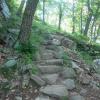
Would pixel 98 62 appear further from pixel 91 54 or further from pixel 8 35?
pixel 8 35

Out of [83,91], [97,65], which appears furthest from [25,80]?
[97,65]

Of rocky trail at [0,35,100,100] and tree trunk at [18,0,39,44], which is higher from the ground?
tree trunk at [18,0,39,44]

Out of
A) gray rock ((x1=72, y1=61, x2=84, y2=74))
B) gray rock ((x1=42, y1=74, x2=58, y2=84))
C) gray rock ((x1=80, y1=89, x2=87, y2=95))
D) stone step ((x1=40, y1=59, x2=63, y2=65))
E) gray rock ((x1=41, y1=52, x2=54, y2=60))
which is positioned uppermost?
gray rock ((x1=41, y1=52, x2=54, y2=60))

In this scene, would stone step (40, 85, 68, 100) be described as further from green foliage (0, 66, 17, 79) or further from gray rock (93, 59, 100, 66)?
gray rock (93, 59, 100, 66)

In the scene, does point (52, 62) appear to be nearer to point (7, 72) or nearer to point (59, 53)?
point (59, 53)

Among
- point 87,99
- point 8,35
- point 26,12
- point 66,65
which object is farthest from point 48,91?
point 8,35

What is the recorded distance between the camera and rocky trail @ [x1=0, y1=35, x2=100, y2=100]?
685 cm

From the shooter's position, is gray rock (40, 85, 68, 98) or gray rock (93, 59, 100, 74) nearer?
gray rock (40, 85, 68, 98)

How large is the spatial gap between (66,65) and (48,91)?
6.99ft

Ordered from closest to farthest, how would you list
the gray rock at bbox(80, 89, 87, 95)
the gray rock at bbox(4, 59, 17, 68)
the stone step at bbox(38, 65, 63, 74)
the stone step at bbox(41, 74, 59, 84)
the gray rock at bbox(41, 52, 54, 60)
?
the gray rock at bbox(80, 89, 87, 95) → the stone step at bbox(41, 74, 59, 84) → the gray rock at bbox(4, 59, 17, 68) → the stone step at bbox(38, 65, 63, 74) → the gray rock at bbox(41, 52, 54, 60)

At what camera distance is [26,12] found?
30.1 feet

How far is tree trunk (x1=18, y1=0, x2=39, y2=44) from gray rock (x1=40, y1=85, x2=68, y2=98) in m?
2.70

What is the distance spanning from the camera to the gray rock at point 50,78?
7.52m

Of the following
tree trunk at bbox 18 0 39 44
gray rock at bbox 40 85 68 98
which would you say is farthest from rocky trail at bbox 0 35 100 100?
tree trunk at bbox 18 0 39 44
